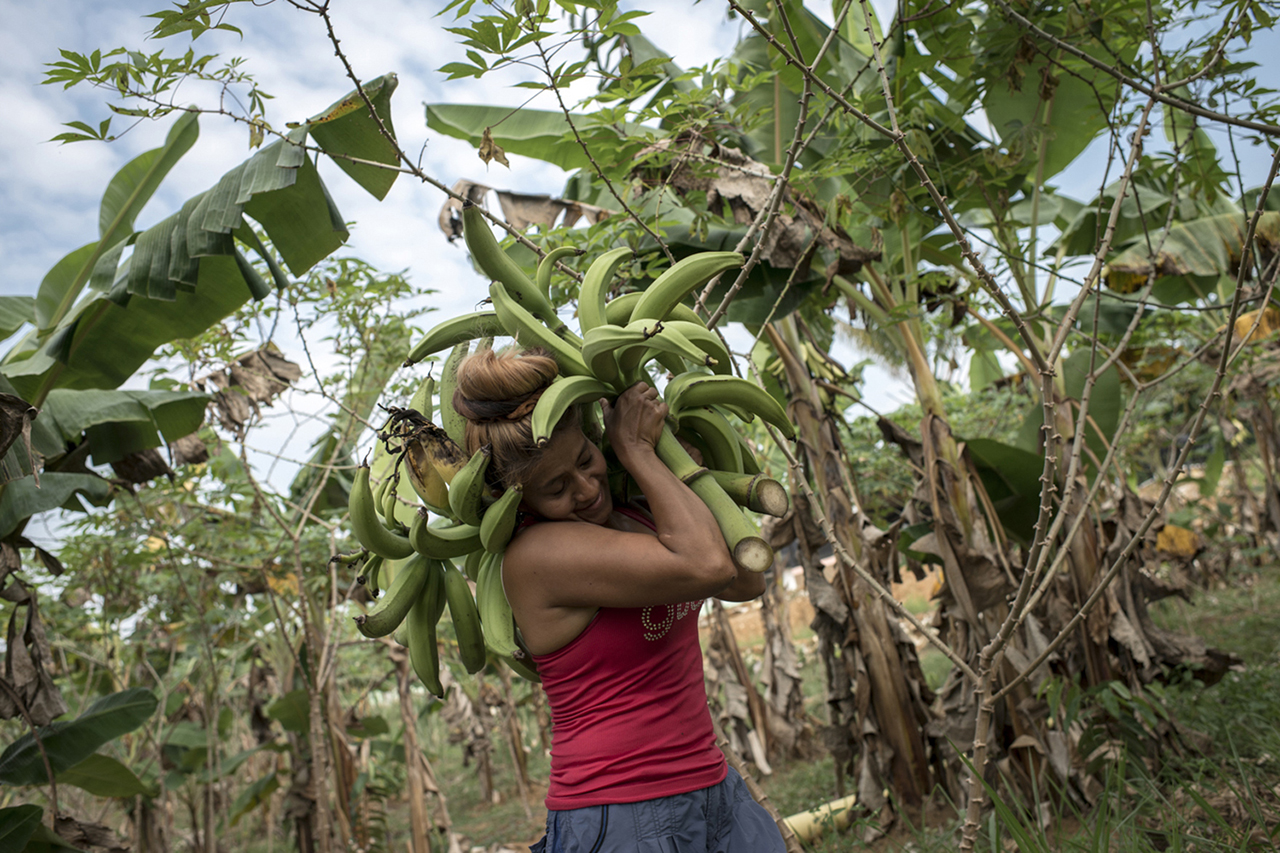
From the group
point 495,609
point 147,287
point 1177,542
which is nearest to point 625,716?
point 495,609

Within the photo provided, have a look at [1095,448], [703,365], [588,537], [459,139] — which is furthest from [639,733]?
[1095,448]

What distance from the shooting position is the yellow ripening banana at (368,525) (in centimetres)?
164

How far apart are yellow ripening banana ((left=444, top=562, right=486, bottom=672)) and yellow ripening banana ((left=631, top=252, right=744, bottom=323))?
716 mm

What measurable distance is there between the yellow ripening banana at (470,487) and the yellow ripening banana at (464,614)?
25cm

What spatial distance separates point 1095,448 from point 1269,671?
1.75 meters

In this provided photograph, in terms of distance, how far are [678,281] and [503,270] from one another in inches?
14.5

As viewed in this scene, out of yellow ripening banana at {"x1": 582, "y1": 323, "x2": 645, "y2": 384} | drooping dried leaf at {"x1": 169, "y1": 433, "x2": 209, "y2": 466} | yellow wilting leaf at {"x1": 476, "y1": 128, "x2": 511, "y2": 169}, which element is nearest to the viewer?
yellow ripening banana at {"x1": 582, "y1": 323, "x2": 645, "y2": 384}

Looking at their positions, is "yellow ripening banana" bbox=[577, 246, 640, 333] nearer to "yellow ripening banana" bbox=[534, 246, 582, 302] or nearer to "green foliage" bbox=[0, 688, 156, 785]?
"yellow ripening banana" bbox=[534, 246, 582, 302]

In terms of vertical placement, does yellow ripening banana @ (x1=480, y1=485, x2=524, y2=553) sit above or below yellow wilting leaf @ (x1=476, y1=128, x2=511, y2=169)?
below

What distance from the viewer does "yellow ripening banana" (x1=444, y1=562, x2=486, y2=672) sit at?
1784mm

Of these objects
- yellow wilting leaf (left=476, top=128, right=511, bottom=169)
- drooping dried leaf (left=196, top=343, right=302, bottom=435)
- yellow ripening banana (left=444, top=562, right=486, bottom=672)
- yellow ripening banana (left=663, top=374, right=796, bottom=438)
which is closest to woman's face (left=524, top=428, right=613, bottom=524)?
yellow ripening banana (left=663, top=374, right=796, bottom=438)

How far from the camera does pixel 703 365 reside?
5.20 ft

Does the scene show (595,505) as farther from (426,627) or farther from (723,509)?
(426,627)

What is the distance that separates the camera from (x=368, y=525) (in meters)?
1.67
